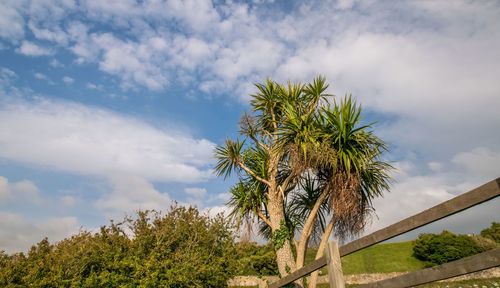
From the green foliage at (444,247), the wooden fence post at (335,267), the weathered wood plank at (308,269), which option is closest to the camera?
the wooden fence post at (335,267)

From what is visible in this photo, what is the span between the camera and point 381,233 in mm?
3934

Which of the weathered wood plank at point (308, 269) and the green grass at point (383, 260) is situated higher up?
the green grass at point (383, 260)

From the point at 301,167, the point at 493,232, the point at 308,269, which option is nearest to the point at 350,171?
the point at 301,167

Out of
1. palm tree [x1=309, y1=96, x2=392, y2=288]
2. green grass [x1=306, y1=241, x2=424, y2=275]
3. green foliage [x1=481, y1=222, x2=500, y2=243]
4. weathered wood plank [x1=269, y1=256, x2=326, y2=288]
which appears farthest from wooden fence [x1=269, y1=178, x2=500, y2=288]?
green foliage [x1=481, y1=222, x2=500, y2=243]

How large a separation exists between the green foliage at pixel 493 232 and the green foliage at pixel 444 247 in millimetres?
19188

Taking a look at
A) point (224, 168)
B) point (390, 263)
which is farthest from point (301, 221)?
point (390, 263)

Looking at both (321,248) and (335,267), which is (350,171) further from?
(335,267)

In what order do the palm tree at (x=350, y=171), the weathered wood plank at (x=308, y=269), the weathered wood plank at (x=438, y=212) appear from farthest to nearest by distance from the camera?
the palm tree at (x=350, y=171) < the weathered wood plank at (x=308, y=269) < the weathered wood plank at (x=438, y=212)

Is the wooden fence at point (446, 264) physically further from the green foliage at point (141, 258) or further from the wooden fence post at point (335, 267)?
the green foliage at point (141, 258)

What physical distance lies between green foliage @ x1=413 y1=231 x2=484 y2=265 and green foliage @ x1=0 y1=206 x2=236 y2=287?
27832mm

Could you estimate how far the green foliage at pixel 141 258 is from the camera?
Answer: 13.7 metres

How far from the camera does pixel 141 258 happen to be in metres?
14.8

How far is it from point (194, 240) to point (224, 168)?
312 cm

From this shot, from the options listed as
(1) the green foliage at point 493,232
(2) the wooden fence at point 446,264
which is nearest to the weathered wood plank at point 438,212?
(2) the wooden fence at point 446,264
